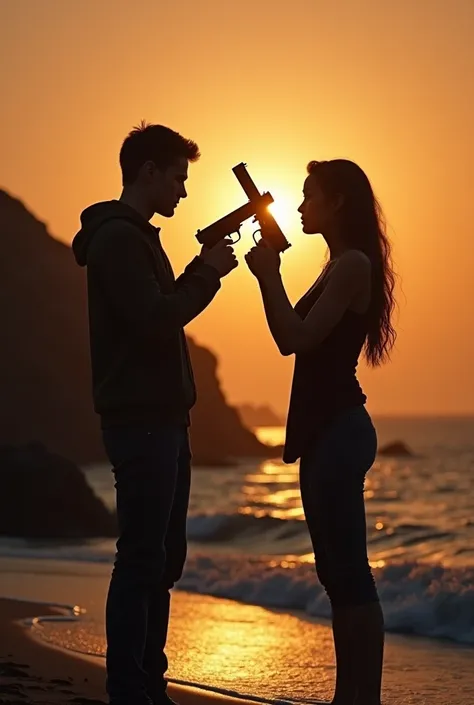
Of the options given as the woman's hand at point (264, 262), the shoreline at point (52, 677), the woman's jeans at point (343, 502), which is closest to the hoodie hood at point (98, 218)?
the woman's hand at point (264, 262)

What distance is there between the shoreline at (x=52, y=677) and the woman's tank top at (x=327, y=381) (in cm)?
161

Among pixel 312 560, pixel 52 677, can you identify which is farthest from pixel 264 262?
pixel 312 560

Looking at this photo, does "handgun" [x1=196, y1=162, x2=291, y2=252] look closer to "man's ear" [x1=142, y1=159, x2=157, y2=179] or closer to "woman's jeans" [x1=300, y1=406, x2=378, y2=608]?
"man's ear" [x1=142, y1=159, x2=157, y2=179]

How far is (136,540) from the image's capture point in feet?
14.1

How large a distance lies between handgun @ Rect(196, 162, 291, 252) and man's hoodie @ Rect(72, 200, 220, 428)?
140 mm

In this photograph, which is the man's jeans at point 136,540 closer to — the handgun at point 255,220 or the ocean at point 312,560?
the handgun at point 255,220

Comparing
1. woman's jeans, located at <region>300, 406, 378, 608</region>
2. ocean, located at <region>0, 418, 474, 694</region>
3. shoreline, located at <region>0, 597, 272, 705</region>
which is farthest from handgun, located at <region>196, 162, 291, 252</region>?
ocean, located at <region>0, 418, 474, 694</region>

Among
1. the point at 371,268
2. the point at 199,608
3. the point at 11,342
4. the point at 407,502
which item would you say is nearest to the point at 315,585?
the point at 199,608

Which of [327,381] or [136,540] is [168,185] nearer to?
[327,381]

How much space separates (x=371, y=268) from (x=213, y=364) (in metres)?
98.7

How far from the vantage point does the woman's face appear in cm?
460

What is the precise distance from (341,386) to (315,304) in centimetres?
30

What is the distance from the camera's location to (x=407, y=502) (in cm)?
3338

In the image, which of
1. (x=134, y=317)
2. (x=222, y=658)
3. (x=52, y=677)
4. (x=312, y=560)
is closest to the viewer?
(x=134, y=317)
